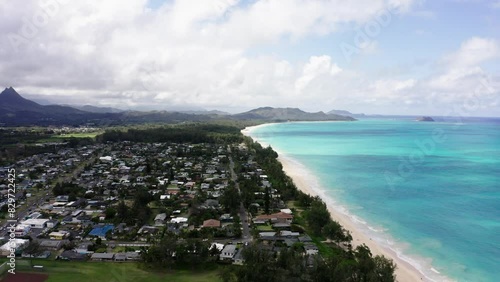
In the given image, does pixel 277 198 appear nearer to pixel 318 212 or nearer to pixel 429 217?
pixel 318 212

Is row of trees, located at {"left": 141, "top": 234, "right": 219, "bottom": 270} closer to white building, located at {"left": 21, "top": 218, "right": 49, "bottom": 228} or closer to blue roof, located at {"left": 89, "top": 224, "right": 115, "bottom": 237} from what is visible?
blue roof, located at {"left": 89, "top": 224, "right": 115, "bottom": 237}

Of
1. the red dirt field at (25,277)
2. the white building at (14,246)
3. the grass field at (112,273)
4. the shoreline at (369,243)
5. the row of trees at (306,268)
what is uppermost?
the row of trees at (306,268)

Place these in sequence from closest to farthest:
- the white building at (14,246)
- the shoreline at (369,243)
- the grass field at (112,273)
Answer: the grass field at (112,273) < the shoreline at (369,243) < the white building at (14,246)

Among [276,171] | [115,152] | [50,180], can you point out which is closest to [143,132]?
[115,152]

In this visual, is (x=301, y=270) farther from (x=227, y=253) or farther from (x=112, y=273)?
(x=112, y=273)

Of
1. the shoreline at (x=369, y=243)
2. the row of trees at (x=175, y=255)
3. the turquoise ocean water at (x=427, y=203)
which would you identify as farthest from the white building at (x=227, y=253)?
the turquoise ocean water at (x=427, y=203)

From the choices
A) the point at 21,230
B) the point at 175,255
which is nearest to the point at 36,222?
the point at 21,230

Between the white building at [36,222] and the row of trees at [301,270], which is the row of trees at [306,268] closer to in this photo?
the row of trees at [301,270]

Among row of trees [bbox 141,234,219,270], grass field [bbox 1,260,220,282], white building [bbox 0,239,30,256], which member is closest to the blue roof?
white building [bbox 0,239,30,256]
